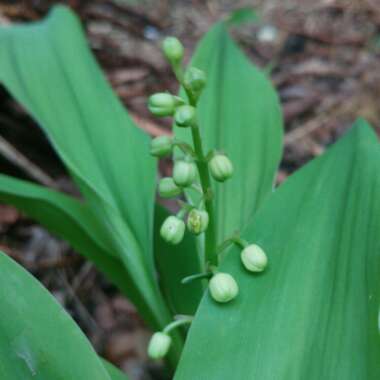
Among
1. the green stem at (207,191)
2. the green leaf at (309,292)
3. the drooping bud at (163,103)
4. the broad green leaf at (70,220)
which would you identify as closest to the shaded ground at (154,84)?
the broad green leaf at (70,220)

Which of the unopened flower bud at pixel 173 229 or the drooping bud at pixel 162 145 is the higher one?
the drooping bud at pixel 162 145

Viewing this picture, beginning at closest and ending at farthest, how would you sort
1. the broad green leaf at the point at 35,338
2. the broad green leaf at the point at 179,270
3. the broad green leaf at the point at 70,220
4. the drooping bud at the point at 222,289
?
1. the broad green leaf at the point at 35,338
2. the drooping bud at the point at 222,289
3. the broad green leaf at the point at 70,220
4. the broad green leaf at the point at 179,270

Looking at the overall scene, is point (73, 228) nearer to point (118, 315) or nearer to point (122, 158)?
point (122, 158)

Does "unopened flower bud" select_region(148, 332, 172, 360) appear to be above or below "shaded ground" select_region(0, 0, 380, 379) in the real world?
above

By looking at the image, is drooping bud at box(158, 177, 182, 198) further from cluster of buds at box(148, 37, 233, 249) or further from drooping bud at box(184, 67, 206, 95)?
drooping bud at box(184, 67, 206, 95)

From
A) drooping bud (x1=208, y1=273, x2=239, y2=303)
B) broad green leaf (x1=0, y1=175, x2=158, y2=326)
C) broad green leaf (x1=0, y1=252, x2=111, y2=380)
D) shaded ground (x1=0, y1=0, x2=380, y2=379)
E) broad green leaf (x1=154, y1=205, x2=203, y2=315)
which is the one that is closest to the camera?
broad green leaf (x1=0, y1=252, x2=111, y2=380)

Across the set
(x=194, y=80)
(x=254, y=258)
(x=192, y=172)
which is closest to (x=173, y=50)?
(x=194, y=80)

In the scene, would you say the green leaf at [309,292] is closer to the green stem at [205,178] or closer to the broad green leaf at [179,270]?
the green stem at [205,178]

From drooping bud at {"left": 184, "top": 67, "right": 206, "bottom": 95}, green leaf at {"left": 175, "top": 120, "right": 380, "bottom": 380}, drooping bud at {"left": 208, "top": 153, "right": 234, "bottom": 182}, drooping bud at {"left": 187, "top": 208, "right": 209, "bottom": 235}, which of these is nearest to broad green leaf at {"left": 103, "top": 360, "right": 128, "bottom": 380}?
green leaf at {"left": 175, "top": 120, "right": 380, "bottom": 380}
